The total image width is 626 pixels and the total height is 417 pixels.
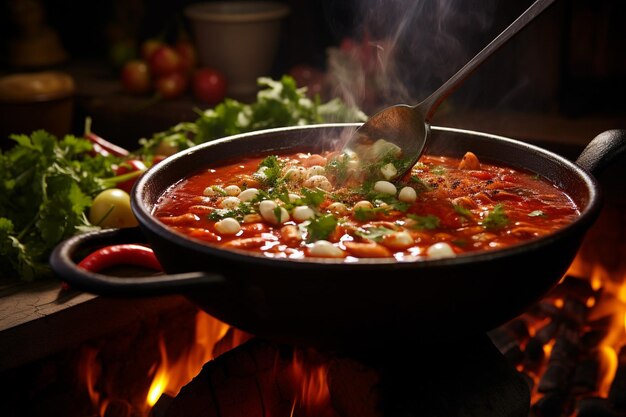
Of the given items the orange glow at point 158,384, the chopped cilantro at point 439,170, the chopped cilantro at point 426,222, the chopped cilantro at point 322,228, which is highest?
the chopped cilantro at point 322,228

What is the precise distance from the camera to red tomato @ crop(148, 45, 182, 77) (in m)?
5.89

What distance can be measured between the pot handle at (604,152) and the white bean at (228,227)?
3.85ft

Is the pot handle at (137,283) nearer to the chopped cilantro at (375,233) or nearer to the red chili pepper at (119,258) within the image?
the chopped cilantro at (375,233)

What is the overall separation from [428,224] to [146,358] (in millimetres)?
1656

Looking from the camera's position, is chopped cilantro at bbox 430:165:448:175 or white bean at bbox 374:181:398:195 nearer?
white bean at bbox 374:181:398:195

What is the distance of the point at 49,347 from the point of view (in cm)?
270

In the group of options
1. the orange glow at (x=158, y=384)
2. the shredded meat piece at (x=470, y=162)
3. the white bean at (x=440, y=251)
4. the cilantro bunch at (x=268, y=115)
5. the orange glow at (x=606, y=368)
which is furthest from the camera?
the cilantro bunch at (x=268, y=115)

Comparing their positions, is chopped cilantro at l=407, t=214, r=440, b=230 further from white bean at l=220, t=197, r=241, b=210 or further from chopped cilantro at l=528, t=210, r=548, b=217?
white bean at l=220, t=197, r=241, b=210

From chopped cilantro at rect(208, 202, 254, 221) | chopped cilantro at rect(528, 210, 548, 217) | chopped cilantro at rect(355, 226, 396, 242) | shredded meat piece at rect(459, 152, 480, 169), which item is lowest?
shredded meat piece at rect(459, 152, 480, 169)

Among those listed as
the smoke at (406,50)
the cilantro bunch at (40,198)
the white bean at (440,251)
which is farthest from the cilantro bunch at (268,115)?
the white bean at (440,251)

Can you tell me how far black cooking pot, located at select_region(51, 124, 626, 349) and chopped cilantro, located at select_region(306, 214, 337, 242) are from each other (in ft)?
1.16

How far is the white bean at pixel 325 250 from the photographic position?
1921 mm

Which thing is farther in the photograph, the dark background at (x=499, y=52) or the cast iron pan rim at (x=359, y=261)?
the dark background at (x=499, y=52)

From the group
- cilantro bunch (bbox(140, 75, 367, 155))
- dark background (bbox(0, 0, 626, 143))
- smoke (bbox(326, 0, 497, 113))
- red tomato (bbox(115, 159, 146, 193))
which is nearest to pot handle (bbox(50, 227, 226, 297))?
red tomato (bbox(115, 159, 146, 193))
